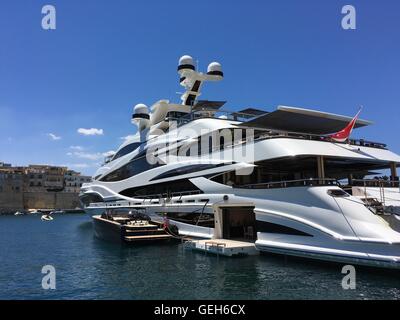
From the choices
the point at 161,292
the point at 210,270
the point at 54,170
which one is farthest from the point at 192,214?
the point at 54,170

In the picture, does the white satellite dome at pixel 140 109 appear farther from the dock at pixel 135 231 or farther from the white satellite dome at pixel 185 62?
the dock at pixel 135 231

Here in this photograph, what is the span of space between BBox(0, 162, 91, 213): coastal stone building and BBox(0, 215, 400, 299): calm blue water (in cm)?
9476

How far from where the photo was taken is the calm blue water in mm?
11734

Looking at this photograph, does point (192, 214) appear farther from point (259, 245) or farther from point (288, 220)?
point (288, 220)

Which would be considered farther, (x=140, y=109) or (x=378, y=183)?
(x=140, y=109)

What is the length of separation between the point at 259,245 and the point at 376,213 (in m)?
5.77

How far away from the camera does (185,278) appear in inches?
547

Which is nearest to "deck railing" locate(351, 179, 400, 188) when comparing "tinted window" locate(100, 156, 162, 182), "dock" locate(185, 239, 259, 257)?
"dock" locate(185, 239, 259, 257)

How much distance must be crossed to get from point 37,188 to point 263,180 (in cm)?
10367

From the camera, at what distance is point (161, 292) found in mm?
12070

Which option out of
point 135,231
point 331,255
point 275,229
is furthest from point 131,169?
point 331,255
